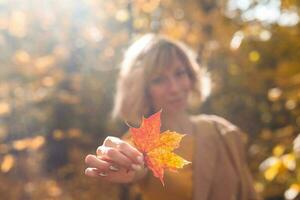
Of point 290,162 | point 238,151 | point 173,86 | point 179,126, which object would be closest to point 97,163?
point 290,162

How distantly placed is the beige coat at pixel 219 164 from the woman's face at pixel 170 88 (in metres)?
0.19

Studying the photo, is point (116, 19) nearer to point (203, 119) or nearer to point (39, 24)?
point (39, 24)

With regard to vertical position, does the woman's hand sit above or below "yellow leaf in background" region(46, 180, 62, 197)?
below

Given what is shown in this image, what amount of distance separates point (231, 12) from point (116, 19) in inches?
31.1

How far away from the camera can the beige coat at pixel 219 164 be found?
6.50 ft

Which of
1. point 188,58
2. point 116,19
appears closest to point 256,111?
point 116,19

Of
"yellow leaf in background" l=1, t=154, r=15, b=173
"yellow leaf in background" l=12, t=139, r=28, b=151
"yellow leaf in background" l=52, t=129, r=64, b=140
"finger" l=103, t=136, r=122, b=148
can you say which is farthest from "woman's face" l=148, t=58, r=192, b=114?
"yellow leaf in background" l=52, t=129, r=64, b=140

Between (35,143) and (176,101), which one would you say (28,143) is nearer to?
(35,143)

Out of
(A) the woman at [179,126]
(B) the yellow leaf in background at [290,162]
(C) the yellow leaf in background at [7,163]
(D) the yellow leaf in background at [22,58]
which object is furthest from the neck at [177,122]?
(D) the yellow leaf in background at [22,58]

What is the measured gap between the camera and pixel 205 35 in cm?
350

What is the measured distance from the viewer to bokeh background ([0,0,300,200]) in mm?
3266

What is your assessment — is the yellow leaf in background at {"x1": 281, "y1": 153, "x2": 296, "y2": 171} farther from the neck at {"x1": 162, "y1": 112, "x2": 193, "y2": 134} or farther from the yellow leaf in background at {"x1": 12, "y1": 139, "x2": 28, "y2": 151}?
the yellow leaf in background at {"x1": 12, "y1": 139, "x2": 28, "y2": 151}

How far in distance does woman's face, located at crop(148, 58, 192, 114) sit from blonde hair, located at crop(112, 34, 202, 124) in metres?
0.03

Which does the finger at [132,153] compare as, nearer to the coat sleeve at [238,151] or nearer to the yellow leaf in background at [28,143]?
the coat sleeve at [238,151]
